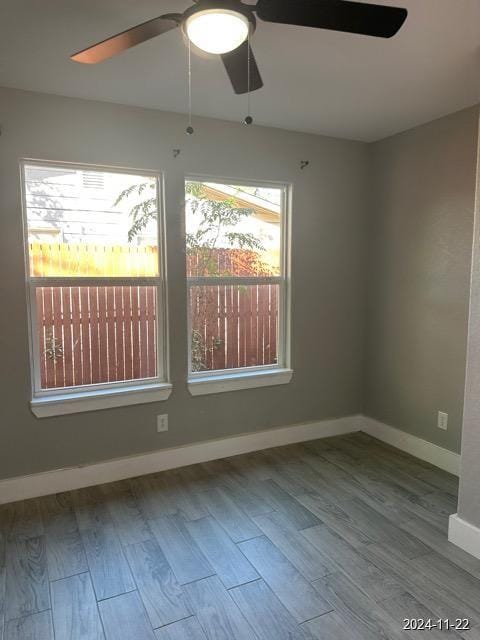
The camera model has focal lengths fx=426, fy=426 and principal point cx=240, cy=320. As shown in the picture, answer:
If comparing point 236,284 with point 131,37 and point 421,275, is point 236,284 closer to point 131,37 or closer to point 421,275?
point 421,275

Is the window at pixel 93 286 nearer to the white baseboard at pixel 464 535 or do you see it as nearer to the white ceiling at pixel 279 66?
the white ceiling at pixel 279 66

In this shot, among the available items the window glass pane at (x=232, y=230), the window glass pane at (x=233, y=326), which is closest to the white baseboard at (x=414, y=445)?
the window glass pane at (x=233, y=326)

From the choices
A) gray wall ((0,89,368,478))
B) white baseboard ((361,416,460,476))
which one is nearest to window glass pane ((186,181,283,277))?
gray wall ((0,89,368,478))

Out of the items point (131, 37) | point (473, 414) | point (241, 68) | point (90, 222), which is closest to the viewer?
point (131, 37)

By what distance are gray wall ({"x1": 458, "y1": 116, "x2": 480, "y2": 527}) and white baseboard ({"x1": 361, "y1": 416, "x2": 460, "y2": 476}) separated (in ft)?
2.92

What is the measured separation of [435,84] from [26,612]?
334cm

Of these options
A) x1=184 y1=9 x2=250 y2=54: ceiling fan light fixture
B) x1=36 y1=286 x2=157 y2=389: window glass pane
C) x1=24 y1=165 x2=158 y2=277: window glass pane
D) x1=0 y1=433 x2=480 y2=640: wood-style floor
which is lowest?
x1=0 y1=433 x2=480 y2=640: wood-style floor

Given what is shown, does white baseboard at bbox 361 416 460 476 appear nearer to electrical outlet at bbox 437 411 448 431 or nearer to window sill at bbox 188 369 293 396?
electrical outlet at bbox 437 411 448 431

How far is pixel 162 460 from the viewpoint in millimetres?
3080

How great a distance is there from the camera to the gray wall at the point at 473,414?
2.09m

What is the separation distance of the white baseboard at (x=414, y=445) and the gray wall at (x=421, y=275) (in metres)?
0.05

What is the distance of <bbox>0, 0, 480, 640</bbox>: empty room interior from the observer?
5.98 ft

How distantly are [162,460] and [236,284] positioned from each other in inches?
55.7

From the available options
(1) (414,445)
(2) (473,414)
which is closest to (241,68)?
(2) (473,414)
